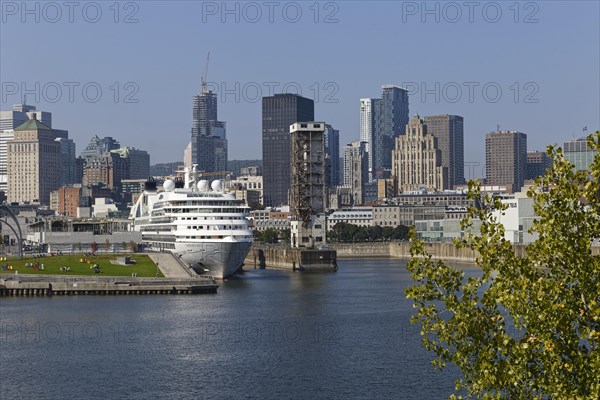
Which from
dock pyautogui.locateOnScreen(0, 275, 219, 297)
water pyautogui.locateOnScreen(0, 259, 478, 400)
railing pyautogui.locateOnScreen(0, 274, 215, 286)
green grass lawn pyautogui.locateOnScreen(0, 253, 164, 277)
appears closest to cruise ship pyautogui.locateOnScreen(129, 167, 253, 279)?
green grass lawn pyautogui.locateOnScreen(0, 253, 164, 277)

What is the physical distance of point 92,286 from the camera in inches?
4122

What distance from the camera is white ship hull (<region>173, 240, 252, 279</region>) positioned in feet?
421

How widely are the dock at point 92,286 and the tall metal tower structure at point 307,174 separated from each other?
247 ft

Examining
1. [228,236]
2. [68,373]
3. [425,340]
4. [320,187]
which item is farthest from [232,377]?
[320,187]

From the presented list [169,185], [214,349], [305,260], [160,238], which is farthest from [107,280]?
[305,260]

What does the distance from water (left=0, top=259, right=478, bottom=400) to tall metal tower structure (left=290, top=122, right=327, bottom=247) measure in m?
75.4

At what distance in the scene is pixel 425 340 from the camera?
25062mm

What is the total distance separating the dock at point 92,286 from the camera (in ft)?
342

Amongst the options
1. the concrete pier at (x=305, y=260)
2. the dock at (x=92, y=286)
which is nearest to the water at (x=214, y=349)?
the dock at (x=92, y=286)

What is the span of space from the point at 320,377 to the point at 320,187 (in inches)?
4957

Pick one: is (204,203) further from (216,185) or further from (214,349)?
(214,349)

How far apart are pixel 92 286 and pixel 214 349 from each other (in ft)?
131

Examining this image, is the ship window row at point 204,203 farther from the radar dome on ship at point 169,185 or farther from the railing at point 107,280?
the railing at point 107,280

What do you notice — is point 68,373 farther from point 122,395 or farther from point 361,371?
point 361,371
